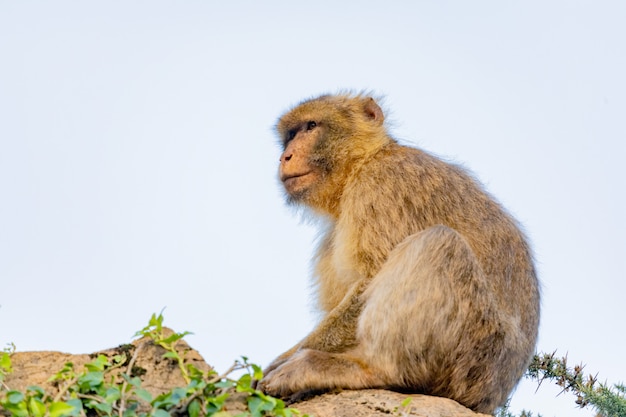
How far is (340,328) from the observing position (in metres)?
6.14

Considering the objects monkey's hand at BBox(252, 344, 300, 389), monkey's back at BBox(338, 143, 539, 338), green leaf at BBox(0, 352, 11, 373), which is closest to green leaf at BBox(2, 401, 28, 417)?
green leaf at BBox(0, 352, 11, 373)

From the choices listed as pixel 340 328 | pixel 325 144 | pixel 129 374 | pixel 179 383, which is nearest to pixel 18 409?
pixel 129 374

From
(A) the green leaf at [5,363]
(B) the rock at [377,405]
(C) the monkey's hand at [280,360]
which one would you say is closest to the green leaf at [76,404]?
(A) the green leaf at [5,363]

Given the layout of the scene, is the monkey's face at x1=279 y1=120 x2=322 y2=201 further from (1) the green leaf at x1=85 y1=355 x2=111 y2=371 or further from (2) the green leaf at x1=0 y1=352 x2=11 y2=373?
(2) the green leaf at x1=0 y1=352 x2=11 y2=373

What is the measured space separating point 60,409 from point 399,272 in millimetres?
2559

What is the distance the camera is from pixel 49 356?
5133 millimetres

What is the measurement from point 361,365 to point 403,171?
1.74 m

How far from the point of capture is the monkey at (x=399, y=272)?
5.70 meters

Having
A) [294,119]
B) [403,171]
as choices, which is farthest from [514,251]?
[294,119]

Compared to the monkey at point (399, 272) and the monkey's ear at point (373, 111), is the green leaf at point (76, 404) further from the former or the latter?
the monkey's ear at point (373, 111)

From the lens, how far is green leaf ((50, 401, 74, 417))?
156 inches

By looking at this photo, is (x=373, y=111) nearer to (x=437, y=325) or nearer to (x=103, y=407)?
(x=437, y=325)

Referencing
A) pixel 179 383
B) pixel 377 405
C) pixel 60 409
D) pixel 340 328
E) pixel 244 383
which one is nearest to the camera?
pixel 60 409

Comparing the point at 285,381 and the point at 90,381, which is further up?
the point at 90,381
